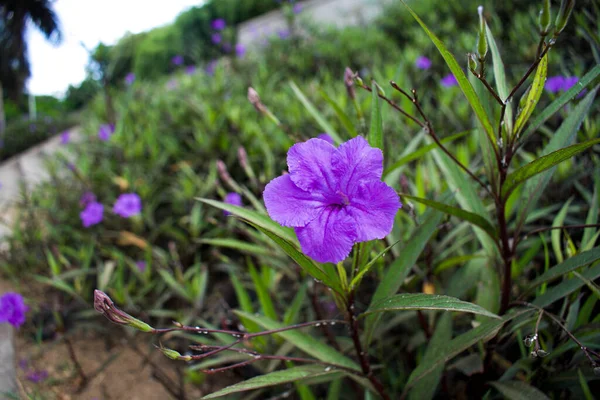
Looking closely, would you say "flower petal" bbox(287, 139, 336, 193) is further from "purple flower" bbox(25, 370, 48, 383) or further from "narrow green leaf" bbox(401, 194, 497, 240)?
"purple flower" bbox(25, 370, 48, 383)

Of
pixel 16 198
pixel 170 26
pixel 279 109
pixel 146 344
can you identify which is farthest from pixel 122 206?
pixel 170 26

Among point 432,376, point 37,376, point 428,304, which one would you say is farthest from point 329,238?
point 37,376

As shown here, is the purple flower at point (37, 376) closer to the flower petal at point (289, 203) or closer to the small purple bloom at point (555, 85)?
the flower petal at point (289, 203)

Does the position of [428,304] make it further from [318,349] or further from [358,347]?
[318,349]

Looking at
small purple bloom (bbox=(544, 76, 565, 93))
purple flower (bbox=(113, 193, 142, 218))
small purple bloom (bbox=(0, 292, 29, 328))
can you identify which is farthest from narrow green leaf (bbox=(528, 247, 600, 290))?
purple flower (bbox=(113, 193, 142, 218))

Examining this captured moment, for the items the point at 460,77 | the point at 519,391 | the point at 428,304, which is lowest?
the point at 519,391

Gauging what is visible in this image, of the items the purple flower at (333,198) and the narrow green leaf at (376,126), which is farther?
the narrow green leaf at (376,126)

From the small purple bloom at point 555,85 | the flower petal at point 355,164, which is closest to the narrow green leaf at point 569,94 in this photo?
the flower petal at point 355,164

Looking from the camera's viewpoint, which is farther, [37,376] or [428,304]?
[37,376]
